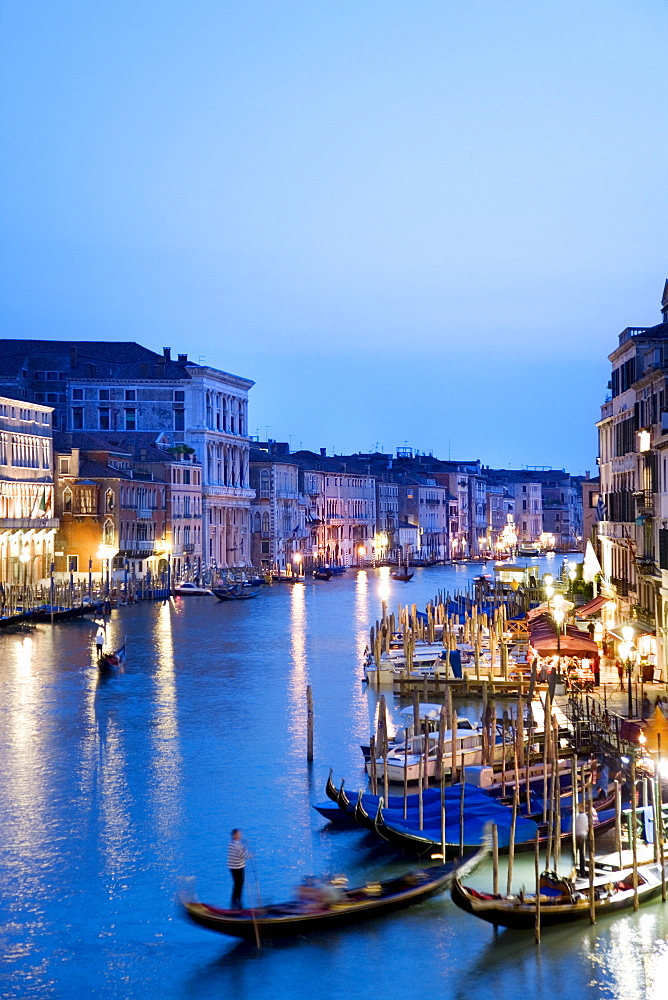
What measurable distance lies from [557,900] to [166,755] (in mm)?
9860

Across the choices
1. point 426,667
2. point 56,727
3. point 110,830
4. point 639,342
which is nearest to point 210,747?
point 56,727

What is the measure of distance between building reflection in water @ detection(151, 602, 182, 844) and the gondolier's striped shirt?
106 inches

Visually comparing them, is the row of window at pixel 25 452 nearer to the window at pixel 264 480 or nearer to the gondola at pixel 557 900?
the window at pixel 264 480

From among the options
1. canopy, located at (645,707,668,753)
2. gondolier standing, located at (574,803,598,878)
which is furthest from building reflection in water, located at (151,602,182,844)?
canopy, located at (645,707,668,753)

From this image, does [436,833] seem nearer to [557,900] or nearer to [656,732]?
[557,900]

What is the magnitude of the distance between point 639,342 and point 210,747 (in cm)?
1288

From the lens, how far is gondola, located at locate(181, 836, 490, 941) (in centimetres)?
1222

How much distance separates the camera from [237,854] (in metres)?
13.6

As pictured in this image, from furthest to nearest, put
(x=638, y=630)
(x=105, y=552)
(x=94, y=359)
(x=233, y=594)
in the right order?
(x=94, y=359)
(x=233, y=594)
(x=105, y=552)
(x=638, y=630)

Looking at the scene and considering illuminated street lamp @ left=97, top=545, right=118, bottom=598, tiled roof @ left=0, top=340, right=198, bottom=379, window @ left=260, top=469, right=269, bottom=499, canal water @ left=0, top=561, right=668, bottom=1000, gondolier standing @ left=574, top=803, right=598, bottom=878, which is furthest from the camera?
window @ left=260, top=469, right=269, bottom=499

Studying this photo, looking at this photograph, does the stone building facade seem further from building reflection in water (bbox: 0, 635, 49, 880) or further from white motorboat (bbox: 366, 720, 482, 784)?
white motorboat (bbox: 366, 720, 482, 784)

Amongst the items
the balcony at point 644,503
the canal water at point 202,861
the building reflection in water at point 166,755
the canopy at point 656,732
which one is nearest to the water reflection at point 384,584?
the building reflection in water at point 166,755

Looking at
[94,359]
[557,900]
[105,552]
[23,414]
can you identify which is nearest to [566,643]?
[557,900]

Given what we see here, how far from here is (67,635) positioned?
39312mm
